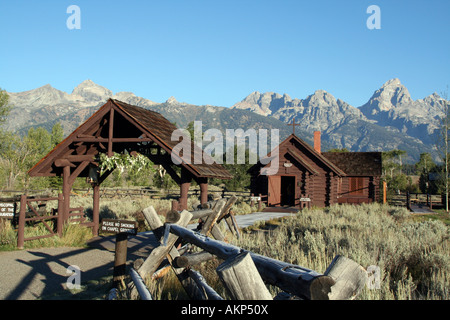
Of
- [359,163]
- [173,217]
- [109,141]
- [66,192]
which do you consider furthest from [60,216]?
[359,163]

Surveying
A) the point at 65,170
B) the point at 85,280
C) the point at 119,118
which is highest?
the point at 119,118

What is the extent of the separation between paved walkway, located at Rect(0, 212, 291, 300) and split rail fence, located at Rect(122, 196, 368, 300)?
2423 millimetres

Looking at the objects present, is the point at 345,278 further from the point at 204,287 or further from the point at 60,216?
the point at 60,216

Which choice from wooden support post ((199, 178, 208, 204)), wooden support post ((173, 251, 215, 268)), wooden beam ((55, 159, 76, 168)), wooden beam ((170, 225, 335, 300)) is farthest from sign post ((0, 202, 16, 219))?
wooden beam ((170, 225, 335, 300))

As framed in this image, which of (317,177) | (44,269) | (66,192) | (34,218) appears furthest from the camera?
(317,177)

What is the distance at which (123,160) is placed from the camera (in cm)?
1194

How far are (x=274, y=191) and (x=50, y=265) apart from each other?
66.2 feet

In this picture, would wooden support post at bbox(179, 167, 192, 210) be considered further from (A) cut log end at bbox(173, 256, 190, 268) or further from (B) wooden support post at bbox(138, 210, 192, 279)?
(A) cut log end at bbox(173, 256, 190, 268)

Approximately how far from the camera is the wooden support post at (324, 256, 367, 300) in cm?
361

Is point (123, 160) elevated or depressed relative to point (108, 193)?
elevated

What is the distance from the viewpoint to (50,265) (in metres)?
8.34
